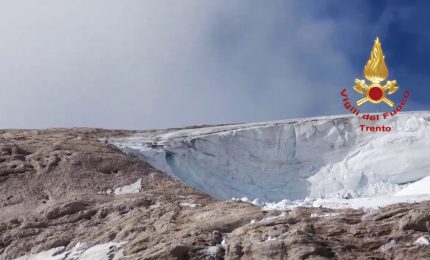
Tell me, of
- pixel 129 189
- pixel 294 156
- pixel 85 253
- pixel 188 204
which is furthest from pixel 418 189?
pixel 85 253

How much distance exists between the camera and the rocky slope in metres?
11.2

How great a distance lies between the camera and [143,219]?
13930 millimetres

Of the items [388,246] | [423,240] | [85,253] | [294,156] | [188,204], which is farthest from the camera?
[294,156]

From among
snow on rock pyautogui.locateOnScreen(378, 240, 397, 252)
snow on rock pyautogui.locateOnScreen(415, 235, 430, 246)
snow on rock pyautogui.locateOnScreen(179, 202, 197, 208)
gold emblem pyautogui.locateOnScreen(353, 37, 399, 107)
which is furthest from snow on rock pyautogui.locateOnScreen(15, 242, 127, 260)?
gold emblem pyautogui.locateOnScreen(353, 37, 399, 107)

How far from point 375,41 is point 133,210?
33.2ft

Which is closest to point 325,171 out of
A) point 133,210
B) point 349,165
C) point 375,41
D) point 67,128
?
point 349,165

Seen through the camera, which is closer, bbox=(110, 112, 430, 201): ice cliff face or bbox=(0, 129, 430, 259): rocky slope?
bbox=(0, 129, 430, 259): rocky slope

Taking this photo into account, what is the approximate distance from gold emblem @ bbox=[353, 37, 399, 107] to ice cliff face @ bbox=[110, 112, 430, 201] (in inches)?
97.5

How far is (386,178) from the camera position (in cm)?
2391

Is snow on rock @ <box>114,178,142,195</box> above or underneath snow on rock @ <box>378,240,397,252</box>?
above

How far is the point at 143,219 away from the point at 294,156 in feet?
41.1

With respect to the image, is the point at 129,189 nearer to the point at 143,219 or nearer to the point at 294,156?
the point at 143,219

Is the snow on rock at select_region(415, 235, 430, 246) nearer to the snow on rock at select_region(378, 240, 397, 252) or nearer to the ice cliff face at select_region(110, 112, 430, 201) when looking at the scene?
the snow on rock at select_region(378, 240, 397, 252)

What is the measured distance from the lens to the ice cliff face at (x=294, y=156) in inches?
913
